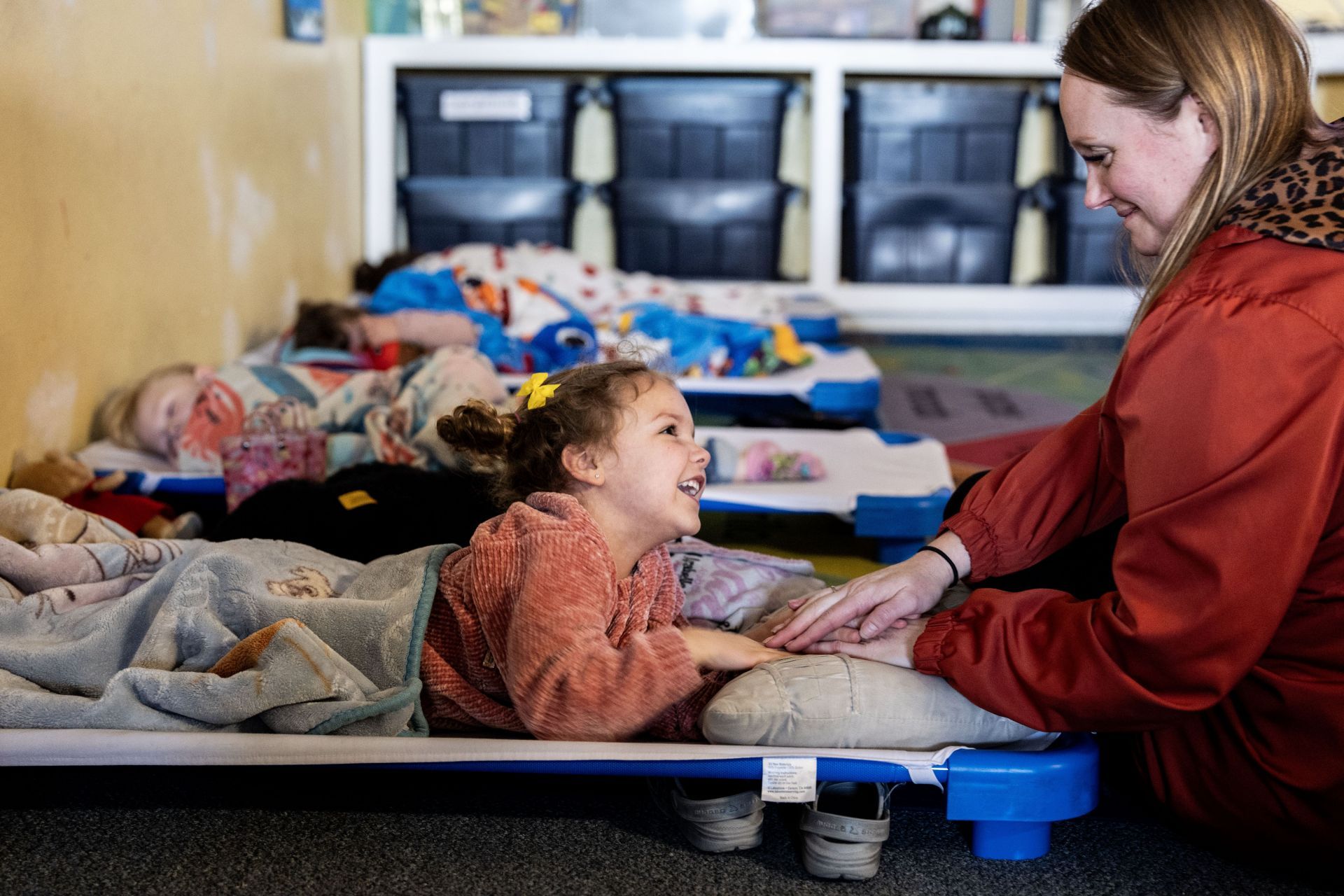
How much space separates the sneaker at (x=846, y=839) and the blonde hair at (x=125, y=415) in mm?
1489

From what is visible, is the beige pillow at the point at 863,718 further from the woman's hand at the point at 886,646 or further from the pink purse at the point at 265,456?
the pink purse at the point at 265,456

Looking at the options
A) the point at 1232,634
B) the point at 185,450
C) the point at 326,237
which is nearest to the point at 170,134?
the point at 185,450

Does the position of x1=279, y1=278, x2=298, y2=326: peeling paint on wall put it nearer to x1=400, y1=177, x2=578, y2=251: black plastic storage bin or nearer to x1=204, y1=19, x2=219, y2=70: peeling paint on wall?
x1=204, y1=19, x2=219, y2=70: peeling paint on wall

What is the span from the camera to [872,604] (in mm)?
1291

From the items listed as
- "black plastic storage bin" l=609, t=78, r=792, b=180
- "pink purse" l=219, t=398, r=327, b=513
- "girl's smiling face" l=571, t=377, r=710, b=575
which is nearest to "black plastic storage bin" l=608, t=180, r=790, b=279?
"black plastic storage bin" l=609, t=78, r=792, b=180

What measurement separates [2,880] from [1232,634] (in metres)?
1.12

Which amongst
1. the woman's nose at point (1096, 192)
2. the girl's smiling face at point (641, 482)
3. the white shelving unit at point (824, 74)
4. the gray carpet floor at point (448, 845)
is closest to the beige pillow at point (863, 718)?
the gray carpet floor at point (448, 845)

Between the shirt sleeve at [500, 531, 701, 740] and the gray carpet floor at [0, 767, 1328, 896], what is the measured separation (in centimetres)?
14

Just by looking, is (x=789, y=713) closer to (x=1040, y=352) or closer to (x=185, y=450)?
(x=185, y=450)

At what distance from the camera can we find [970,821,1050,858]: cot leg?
1.24 m

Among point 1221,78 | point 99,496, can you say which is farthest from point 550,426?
point 99,496

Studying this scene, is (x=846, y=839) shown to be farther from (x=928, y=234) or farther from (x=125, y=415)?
(x=928, y=234)

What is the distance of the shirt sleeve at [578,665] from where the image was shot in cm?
117

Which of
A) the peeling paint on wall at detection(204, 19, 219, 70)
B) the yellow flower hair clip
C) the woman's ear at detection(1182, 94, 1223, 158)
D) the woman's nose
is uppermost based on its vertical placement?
the peeling paint on wall at detection(204, 19, 219, 70)
